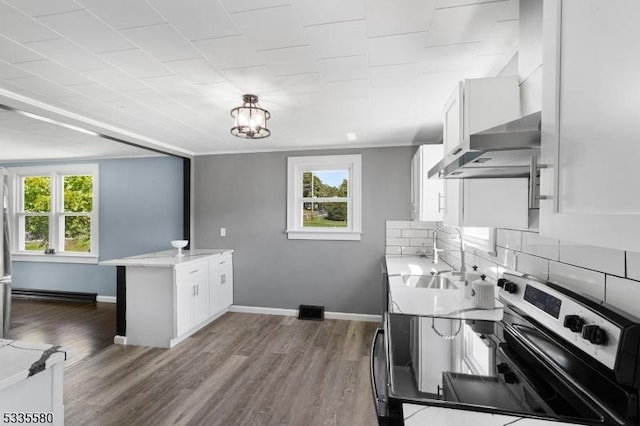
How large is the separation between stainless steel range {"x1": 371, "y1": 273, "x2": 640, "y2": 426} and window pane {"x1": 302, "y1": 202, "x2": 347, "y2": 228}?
113 inches

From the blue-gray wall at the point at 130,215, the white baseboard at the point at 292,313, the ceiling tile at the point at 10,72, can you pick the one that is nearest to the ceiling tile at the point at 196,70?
the ceiling tile at the point at 10,72

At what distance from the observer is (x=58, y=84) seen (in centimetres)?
214

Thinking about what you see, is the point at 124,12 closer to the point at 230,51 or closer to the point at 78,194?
the point at 230,51

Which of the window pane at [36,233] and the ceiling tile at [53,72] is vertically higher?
the ceiling tile at [53,72]

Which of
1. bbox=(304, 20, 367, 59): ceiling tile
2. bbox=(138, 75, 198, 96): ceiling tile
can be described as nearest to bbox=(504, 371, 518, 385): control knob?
bbox=(304, 20, 367, 59): ceiling tile

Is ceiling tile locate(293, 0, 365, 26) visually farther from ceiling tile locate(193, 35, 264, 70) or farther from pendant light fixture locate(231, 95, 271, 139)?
pendant light fixture locate(231, 95, 271, 139)

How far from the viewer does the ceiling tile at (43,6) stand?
1.33 m

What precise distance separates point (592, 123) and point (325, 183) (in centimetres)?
371

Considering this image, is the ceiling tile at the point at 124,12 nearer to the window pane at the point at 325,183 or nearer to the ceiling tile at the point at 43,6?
the ceiling tile at the point at 43,6

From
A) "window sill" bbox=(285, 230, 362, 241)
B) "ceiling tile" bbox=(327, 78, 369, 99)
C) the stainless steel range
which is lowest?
the stainless steel range

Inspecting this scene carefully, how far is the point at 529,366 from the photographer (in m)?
1.06

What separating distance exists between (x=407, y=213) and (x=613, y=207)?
3483 millimetres

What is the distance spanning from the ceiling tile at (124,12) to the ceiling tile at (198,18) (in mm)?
59

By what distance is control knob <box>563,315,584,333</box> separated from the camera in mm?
912
